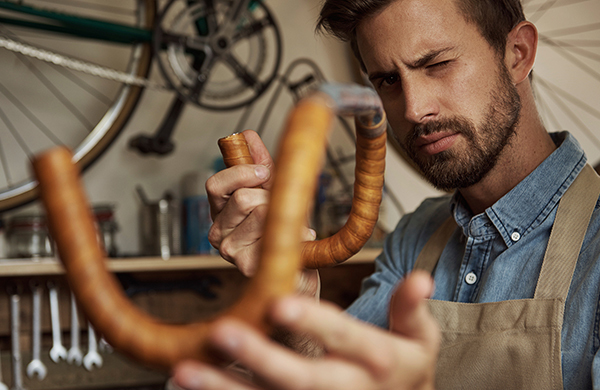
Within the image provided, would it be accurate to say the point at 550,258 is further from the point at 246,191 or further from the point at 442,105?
the point at 246,191

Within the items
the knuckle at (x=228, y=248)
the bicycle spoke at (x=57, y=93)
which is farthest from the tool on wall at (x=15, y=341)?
the knuckle at (x=228, y=248)

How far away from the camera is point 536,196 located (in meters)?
0.83

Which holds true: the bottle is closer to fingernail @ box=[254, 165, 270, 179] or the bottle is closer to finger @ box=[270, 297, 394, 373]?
fingernail @ box=[254, 165, 270, 179]

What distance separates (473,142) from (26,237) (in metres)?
1.07

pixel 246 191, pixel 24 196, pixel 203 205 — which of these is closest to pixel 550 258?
pixel 246 191

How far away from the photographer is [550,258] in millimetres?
751

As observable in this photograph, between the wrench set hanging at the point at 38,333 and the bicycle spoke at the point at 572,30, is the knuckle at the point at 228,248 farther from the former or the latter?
the bicycle spoke at the point at 572,30

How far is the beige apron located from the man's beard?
0.43 ft

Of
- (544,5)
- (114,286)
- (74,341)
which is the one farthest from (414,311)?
(544,5)

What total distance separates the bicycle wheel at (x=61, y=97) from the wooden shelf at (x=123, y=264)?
32cm

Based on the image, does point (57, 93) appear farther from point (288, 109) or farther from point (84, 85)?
point (288, 109)

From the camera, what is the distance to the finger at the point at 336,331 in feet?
0.88

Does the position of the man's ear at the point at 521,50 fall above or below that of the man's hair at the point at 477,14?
below

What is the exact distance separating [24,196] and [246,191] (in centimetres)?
100
